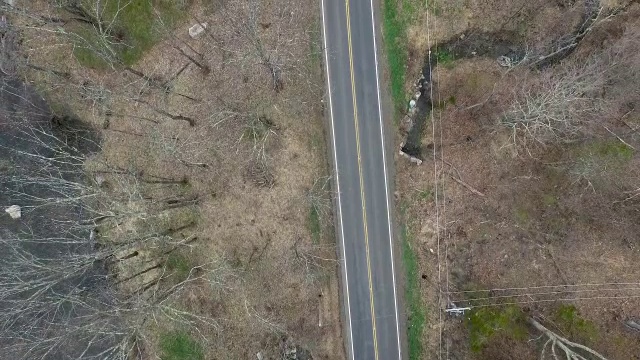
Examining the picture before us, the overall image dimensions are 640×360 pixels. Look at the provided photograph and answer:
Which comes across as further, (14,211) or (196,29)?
(196,29)

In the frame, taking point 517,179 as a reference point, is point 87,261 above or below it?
below

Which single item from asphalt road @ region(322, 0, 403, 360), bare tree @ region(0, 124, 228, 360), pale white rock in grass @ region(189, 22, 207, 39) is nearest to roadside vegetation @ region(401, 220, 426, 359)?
asphalt road @ region(322, 0, 403, 360)

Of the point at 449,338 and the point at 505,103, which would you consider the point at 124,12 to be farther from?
the point at 449,338

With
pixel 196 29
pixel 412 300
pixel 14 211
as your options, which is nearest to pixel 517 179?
pixel 412 300

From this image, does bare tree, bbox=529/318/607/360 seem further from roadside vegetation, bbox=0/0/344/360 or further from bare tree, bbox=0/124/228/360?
bare tree, bbox=0/124/228/360

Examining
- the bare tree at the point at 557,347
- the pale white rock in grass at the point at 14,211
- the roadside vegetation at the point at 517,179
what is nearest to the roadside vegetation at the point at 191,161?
the pale white rock in grass at the point at 14,211

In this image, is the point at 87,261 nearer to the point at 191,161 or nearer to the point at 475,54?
the point at 191,161

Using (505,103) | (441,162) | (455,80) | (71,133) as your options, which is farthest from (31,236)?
(505,103)
